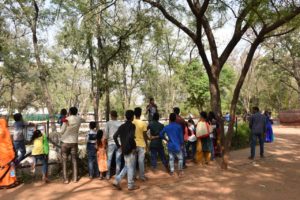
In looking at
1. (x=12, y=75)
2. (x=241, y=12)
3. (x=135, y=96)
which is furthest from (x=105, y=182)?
(x=135, y=96)

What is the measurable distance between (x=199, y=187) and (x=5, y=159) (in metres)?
4.68

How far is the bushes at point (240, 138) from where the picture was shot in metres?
15.8

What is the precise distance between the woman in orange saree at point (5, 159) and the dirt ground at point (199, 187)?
0.82 feet

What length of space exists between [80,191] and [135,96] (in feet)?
194

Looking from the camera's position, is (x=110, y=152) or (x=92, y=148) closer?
(x=110, y=152)

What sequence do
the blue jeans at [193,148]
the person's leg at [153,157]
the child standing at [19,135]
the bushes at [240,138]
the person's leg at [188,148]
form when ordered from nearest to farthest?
the child standing at [19,135], the person's leg at [153,157], the blue jeans at [193,148], the person's leg at [188,148], the bushes at [240,138]

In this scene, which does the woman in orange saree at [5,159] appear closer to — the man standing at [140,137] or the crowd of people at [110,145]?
the crowd of people at [110,145]

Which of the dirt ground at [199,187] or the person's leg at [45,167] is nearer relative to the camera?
the dirt ground at [199,187]

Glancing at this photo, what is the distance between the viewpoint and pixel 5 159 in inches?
350

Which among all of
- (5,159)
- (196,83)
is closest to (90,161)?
(5,159)

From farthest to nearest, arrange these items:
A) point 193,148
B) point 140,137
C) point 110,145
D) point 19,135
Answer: point 193,148 → point 19,135 → point 110,145 → point 140,137

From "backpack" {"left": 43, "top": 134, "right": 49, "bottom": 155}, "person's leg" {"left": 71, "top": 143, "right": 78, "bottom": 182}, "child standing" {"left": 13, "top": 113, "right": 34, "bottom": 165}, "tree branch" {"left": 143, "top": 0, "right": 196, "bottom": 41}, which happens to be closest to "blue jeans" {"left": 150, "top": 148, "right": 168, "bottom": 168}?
"person's leg" {"left": 71, "top": 143, "right": 78, "bottom": 182}

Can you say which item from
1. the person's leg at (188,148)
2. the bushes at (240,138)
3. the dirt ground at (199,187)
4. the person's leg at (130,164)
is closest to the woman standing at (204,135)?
the person's leg at (188,148)

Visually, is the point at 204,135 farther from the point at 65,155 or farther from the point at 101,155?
the point at 65,155
